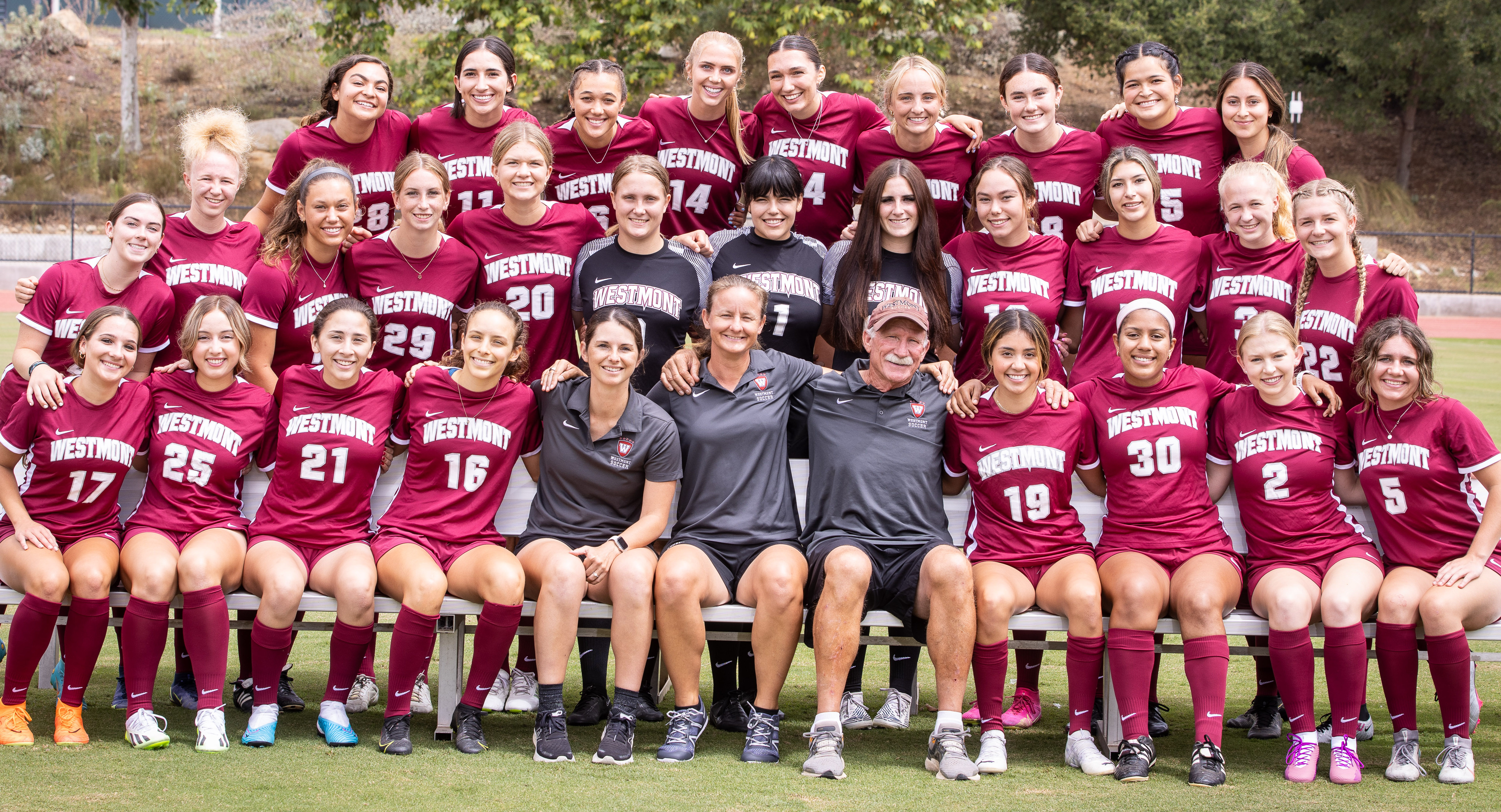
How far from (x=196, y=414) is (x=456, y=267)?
3.74 ft

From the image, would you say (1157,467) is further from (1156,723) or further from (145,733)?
(145,733)

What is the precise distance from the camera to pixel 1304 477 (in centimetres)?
440

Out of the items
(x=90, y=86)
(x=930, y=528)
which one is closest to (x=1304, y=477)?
(x=930, y=528)

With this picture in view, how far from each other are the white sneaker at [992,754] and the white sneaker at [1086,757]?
210 millimetres

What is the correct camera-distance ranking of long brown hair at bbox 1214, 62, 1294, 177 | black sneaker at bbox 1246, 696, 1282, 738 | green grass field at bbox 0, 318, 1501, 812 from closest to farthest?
1. green grass field at bbox 0, 318, 1501, 812
2. black sneaker at bbox 1246, 696, 1282, 738
3. long brown hair at bbox 1214, 62, 1294, 177

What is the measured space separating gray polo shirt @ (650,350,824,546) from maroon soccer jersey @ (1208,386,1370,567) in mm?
1513

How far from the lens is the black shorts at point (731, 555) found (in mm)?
4363

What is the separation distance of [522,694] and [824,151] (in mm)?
2698

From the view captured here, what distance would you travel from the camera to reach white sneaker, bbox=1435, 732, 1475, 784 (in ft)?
13.1

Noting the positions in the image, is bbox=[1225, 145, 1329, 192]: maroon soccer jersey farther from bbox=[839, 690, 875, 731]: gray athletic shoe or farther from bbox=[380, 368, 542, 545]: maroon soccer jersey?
bbox=[380, 368, 542, 545]: maroon soccer jersey

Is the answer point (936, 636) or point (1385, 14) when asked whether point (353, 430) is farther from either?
point (1385, 14)

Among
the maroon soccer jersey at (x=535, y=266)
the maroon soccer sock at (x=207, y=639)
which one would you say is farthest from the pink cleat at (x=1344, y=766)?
the maroon soccer sock at (x=207, y=639)

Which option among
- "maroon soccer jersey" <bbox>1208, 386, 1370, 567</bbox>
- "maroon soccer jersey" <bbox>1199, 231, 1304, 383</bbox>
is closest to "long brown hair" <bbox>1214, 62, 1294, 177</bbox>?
"maroon soccer jersey" <bbox>1199, 231, 1304, 383</bbox>

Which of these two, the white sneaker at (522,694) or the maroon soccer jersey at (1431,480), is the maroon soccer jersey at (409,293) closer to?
the white sneaker at (522,694)
